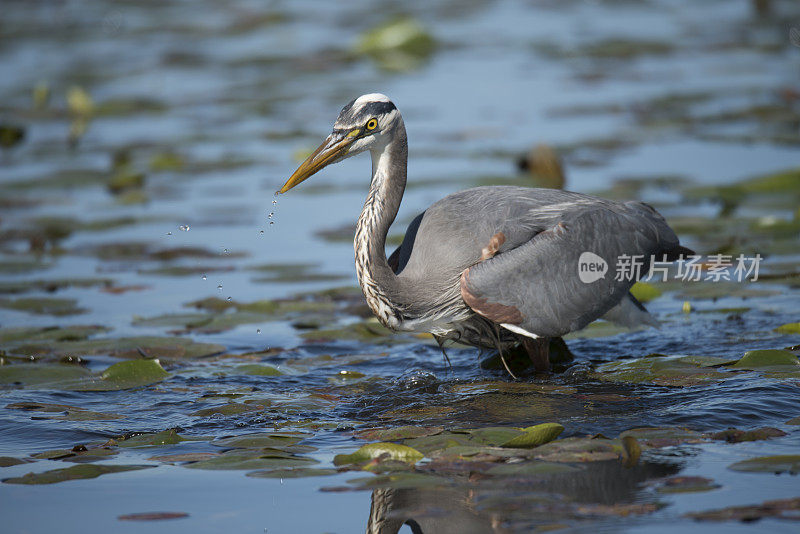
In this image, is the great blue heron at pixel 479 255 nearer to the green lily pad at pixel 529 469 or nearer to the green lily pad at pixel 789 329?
the green lily pad at pixel 789 329

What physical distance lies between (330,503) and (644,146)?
26.7ft

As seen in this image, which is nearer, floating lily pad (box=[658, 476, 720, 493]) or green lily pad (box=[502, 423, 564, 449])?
floating lily pad (box=[658, 476, 720, 493])

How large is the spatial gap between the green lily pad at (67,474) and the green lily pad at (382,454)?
3.31ft

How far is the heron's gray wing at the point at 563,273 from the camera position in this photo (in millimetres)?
5965

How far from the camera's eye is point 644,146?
456 inches

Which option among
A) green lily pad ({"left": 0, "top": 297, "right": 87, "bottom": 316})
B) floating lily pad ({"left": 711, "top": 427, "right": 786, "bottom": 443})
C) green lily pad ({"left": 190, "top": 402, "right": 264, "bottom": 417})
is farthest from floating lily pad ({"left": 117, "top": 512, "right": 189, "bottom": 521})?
green lily pad ({"left": 0, "top": 297, "right": 87, "bottom": 316})

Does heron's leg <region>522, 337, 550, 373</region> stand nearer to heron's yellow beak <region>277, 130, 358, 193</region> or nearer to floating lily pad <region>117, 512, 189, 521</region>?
heron's yellow beak <region>277, 130, 358, 193</region>

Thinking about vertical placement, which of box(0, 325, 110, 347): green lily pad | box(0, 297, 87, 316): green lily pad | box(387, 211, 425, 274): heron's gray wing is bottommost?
box(0, 325, 110, 347): green lily pad

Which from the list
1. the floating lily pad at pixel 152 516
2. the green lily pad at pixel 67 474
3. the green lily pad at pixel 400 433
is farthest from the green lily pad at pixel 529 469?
the green lily pad at pixel 67 474

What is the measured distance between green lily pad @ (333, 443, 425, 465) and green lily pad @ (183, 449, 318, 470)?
0.16 meters

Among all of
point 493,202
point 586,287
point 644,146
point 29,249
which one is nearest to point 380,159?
point 493,202

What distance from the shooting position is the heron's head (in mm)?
5898

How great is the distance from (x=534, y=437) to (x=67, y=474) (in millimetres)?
2091

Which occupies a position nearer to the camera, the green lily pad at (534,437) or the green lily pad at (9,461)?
the green lily pad at (534,437)
